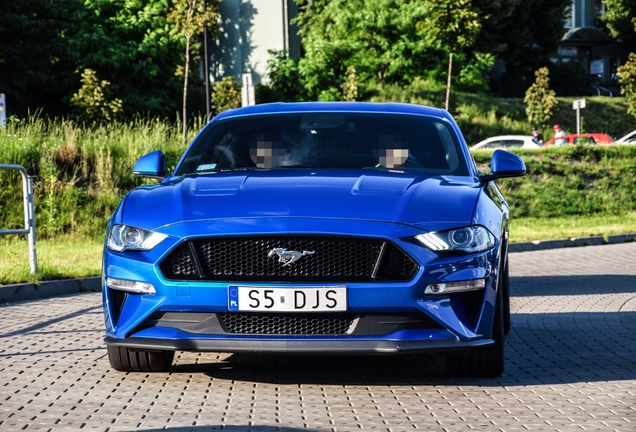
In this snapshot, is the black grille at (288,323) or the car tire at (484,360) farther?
the car tire at (484,360)

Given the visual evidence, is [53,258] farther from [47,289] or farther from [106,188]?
[106,188]

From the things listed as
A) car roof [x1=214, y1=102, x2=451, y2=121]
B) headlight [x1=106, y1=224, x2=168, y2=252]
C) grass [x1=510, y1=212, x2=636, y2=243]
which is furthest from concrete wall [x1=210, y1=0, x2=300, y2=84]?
headlight [x1=106, y1=224, x2=168, y2=252]

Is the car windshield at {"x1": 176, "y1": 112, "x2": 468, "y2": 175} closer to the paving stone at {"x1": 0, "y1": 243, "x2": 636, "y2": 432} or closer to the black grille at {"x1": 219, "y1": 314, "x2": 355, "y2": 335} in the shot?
the paving stone at {"x1": 0, "y1": 243, "x2": 636, "y2": 432}

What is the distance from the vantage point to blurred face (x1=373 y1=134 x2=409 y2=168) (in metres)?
6.78

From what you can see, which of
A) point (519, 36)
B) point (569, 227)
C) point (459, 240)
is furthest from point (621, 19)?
point (459, 240)

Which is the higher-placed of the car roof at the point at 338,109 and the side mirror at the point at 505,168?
the car roof at the point at 338,109

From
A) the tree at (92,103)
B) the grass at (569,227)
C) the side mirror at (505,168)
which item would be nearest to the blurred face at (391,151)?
the side mirror at (505,168)

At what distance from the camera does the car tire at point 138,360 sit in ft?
20.5

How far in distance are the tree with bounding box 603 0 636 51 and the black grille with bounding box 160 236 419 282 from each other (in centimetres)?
6640

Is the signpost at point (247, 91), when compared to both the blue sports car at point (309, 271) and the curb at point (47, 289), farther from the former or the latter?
the blue sports car at point (309, 271)

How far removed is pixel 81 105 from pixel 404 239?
32.2 meters

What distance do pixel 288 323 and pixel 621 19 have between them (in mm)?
67583

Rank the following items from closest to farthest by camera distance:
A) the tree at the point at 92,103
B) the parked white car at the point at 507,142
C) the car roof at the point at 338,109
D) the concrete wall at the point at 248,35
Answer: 1. the car roof at the point at 338,109
2. the tree at the point at 92,103
3. the parked white car at the point at 507,142
4. the concrete wall at the point at 248,35

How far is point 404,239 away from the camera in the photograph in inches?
217
